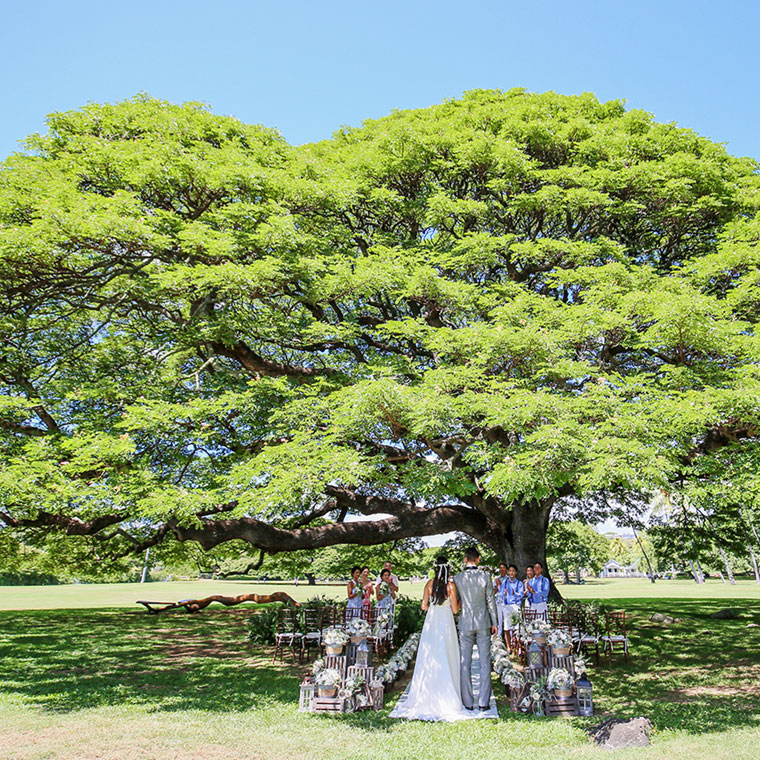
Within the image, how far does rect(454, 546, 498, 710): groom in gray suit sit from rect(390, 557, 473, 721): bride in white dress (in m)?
0.15

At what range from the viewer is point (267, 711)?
321 inches

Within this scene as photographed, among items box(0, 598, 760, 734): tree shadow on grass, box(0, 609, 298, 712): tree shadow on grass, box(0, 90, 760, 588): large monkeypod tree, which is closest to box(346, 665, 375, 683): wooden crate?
box(0, 598, 760, 734): tree shadow on grass

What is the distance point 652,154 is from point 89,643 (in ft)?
60.9

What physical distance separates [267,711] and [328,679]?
3.14 feet

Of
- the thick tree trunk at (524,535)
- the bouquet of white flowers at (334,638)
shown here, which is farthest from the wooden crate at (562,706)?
the thick tree trunk at (524,535)

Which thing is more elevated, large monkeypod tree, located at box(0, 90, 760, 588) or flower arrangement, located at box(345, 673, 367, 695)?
large monkeypod tree, located at box(0, 90, 760, 588)

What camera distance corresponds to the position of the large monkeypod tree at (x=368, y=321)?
929 centimetres

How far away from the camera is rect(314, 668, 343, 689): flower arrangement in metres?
8.15

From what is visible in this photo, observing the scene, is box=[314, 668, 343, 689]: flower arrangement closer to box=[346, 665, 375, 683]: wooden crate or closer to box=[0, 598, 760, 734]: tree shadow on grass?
box=[346, 665, 375, 683]: wooden crate

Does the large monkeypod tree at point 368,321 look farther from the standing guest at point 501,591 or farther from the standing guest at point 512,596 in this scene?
the standing guest at point 512,596

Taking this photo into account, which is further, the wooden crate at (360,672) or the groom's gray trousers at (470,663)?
the wooden crate at (360,672)

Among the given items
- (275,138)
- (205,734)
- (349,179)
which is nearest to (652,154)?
(349,179)

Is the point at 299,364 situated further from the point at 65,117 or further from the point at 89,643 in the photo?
the point at 89,643

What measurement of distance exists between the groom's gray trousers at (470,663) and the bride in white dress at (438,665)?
132mm
